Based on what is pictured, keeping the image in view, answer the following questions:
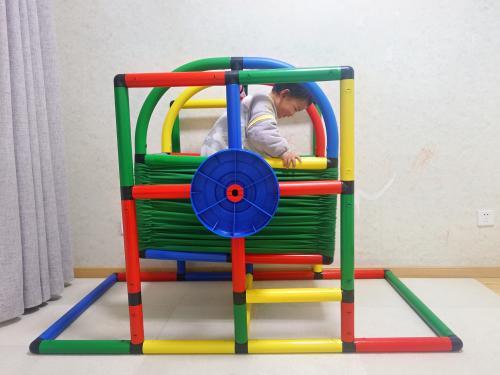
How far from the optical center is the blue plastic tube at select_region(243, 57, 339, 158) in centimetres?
140

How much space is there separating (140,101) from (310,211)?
1067mm

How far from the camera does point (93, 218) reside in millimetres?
1940

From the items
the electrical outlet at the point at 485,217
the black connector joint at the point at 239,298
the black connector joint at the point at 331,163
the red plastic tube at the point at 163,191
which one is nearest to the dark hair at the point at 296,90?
the black connector joint at the point at 331,163

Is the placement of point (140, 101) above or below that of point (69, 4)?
below

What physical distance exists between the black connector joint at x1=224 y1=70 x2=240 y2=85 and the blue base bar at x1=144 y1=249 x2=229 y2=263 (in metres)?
0.62

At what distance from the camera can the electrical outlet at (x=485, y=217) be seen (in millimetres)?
1830

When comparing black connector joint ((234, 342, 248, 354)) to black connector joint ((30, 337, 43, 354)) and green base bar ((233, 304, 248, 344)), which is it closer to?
green base bar ((233, 304, 248, 344))

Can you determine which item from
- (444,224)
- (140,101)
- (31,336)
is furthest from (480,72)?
(31,336)

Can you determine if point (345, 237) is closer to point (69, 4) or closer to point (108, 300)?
point (108, 300)

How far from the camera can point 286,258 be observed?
1.35m

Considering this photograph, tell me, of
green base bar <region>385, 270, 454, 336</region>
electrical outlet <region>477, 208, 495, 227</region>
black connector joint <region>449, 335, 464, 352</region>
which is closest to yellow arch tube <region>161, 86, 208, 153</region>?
green base bar <region>385, 270, 454, 336</region>

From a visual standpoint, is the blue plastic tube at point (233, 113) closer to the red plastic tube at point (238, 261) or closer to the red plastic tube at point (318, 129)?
the red plastic tube at point (238, 261)

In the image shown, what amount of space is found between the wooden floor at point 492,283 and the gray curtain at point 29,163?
2.02 metres

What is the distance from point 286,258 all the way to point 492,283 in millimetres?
1155
